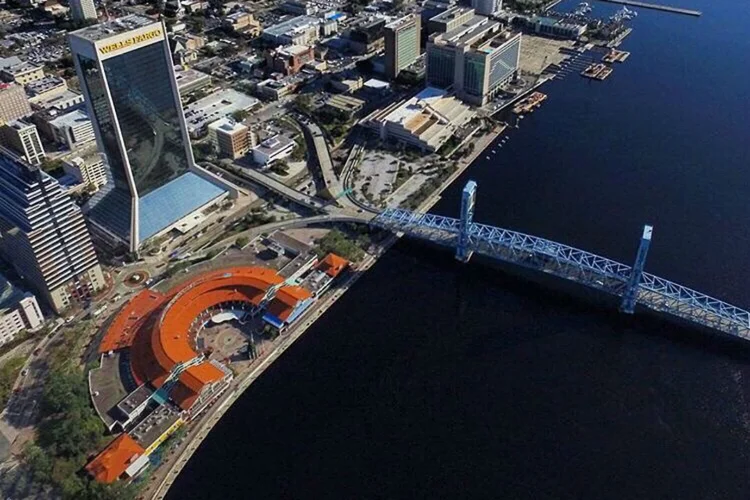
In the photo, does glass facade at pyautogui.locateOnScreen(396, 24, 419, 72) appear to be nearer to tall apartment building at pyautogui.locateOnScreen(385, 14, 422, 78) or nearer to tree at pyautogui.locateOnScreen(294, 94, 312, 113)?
tall apartment building at pyautogui.locateOnScreen(385, 14, 422, 78)

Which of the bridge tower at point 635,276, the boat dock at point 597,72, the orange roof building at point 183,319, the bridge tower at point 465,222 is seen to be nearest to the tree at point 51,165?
the orange roof building at point 183,319

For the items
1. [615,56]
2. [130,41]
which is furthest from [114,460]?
[615,56]

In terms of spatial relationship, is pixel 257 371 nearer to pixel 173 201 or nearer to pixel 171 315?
pixel 171 315

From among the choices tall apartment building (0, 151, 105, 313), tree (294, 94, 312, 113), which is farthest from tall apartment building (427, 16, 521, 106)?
tall apartment building (0, 151, 105, 313)

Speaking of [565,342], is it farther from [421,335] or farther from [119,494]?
[119,494]

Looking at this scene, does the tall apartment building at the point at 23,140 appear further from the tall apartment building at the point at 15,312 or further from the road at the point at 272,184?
the tall apartment building at the point at 15,312

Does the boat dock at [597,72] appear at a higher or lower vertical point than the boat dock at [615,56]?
lower
